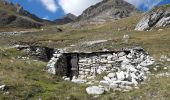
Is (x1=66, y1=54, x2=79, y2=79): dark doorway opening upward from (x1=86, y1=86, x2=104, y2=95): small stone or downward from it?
upward

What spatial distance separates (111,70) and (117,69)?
2.42ft

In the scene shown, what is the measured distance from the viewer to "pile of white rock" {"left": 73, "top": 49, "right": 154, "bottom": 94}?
21328 millimetres

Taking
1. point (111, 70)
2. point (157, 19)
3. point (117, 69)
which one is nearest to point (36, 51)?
point (111, 70)

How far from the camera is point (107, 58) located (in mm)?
31125

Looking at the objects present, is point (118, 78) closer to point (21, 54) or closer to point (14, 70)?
point (14, 70)

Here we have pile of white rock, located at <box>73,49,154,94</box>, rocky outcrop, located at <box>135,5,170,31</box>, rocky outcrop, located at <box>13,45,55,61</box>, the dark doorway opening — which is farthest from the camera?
rocky outcrop, located at <box>135,5,170,31</box>

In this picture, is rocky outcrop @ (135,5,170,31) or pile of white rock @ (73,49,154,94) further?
rocky outcrop @ (135,5,170,31)

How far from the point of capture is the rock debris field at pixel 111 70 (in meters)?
21.2

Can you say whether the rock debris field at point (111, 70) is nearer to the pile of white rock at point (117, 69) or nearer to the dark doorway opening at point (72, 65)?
the pile of white rock at point (117, 69)

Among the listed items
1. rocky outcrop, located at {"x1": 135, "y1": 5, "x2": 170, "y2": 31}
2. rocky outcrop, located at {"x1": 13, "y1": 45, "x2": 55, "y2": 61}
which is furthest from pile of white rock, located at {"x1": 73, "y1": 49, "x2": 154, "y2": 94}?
rocky outcrop, located at {"x1": 135, "y1": 5, "x2": 170, "y2": 31}

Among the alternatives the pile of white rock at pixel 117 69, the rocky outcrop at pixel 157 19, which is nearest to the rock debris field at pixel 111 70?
the pile of white rock at pixel 117 69

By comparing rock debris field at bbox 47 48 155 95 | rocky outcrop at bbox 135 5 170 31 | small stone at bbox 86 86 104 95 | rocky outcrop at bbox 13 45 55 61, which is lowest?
small stone at bbox 86 86 104 95

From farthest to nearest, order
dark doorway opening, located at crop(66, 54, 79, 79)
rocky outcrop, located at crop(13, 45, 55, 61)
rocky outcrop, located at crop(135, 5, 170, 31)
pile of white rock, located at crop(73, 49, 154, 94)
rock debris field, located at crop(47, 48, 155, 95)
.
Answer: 1. rocky outcrop, located at crop(135, 5, 170, 31)
2. rocky outcrop, located at crop(13, 45, 55, 61)
3. dark doorway opening, located at crop(66, 54, 79, 79)
4. pile of white rock, located at crop(73, 49, 154, 94)
5. rock debris field, located at crop(47, 48, 155, 95)

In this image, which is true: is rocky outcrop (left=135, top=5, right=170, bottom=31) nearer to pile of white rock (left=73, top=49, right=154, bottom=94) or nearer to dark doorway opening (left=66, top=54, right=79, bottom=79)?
dark doorway opening (left=66, top=54, right=79, bottom=79)
